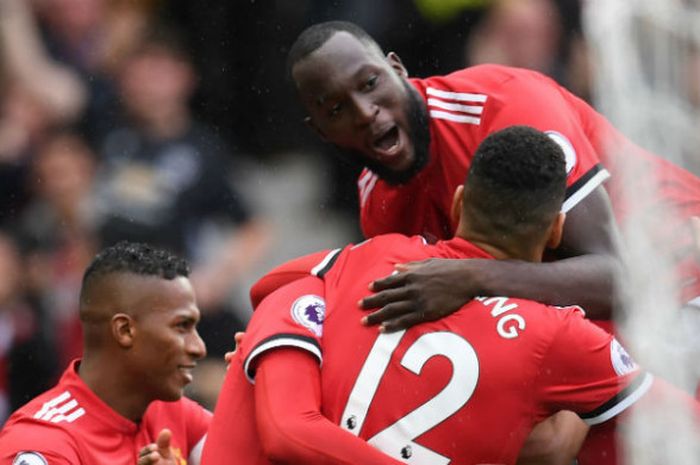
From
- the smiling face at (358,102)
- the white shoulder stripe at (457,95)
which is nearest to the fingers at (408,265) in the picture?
the smiling face at (358,102)

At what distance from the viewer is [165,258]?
5227 millimetres

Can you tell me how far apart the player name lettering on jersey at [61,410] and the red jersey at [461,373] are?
107 cm

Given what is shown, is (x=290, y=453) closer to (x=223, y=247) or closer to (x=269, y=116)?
(x=223, y=247)

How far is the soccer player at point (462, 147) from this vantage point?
430 centimetres

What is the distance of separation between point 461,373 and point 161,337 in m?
1.56

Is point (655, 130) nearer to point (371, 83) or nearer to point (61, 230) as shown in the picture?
point (371, 83)

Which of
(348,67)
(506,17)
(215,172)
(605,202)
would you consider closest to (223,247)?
(215,172)

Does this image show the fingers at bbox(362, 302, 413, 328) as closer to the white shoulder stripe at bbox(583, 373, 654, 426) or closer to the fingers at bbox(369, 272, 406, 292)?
the fingers at bbox(369, 272, 406, 292)

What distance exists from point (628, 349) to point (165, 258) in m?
1.68

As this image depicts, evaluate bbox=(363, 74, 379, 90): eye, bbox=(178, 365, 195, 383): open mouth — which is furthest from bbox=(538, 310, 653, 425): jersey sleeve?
bbox=(178, 365, 195, 383): open mouth

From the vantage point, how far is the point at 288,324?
12.8ft

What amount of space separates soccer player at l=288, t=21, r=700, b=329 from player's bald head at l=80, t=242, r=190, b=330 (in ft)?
2.34

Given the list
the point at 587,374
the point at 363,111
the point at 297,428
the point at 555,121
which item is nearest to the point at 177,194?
the point at 363,111

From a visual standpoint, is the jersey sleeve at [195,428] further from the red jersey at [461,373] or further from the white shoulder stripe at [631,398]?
the white shoulder stripe at [631,398]
